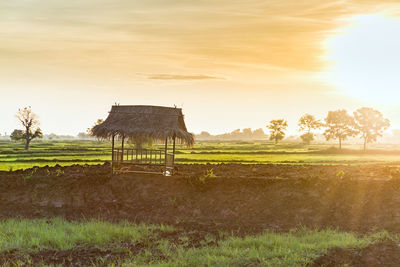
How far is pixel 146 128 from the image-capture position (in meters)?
19.2

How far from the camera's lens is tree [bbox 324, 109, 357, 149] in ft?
329

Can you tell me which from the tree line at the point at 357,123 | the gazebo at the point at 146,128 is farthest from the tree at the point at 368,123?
the gazebo at the point at 146,128

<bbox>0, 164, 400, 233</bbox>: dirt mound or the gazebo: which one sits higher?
the gazebo

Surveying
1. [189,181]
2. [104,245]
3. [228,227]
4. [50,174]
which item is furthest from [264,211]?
[50,174]

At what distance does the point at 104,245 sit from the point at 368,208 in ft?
31.0

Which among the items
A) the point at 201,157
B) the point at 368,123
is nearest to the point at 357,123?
the point at 368,123

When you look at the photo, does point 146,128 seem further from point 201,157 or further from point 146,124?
point 201,157

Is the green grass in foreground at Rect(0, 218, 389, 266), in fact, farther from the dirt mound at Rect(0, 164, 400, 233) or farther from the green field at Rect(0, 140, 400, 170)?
the green field at Rect(0, 140, 400, 170)

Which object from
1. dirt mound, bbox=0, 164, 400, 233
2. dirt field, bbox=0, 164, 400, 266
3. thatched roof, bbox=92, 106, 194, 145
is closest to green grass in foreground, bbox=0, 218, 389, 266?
dirt field, bbox=0, 164, 400, 266

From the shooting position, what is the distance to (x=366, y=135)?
9900 centimetres

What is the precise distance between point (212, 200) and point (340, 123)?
301 feet

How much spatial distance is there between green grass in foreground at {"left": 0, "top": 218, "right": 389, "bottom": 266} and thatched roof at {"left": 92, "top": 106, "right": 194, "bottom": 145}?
5.72 metres

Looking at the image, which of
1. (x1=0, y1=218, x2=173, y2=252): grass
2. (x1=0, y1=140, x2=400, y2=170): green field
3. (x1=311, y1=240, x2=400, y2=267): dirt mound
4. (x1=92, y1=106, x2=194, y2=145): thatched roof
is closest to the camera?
(x1=311, y1=240, x2=400, y2=267): dirt mound

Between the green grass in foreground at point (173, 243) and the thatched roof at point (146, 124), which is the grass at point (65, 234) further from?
the thatched roof at point (146, 124)
